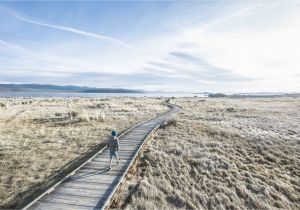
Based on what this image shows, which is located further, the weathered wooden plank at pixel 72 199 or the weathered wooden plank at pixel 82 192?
the weathered wooden plank at pixel 82 192

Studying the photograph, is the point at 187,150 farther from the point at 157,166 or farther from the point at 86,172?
the point at 86,172

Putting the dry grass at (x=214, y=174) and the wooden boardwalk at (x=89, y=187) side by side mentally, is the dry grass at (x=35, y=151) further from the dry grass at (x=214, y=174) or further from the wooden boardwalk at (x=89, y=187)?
the dry grass at (x=214, y=174)

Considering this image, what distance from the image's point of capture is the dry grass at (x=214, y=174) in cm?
1125

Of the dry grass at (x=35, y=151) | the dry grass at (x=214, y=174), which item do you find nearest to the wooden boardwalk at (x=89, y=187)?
the dry grass at (x=214, y=174)

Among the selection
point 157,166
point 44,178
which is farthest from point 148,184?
point 44,178

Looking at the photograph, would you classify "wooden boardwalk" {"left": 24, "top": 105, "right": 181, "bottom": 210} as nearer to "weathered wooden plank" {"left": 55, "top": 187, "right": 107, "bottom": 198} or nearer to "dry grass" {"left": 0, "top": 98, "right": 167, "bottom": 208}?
"weathered wooden plank" {"left": 55, "top": 187, "right": 107, "bottom": 198}

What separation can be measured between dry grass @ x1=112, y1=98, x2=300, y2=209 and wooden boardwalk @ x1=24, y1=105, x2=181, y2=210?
2.01ft

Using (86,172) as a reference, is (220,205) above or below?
below

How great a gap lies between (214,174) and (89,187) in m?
7.25

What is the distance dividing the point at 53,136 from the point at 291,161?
18.6m

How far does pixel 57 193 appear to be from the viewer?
998cm

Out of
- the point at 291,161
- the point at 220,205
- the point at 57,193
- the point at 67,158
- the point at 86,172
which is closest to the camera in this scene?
the point at 57,193

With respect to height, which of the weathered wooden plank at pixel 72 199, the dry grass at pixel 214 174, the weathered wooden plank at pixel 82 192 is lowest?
the dry grass at pixel 214 174

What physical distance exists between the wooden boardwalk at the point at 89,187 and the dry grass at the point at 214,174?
613 millimetres
